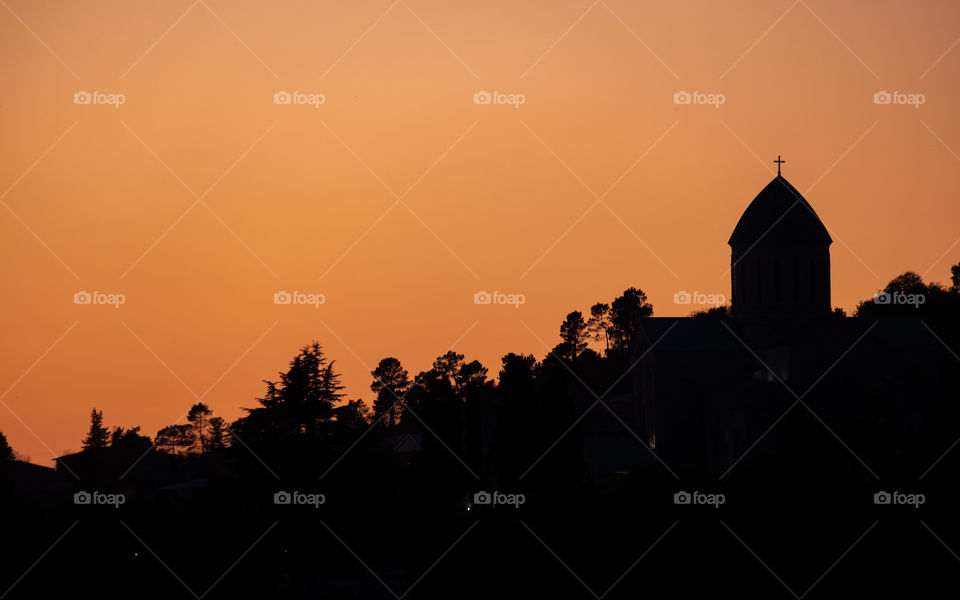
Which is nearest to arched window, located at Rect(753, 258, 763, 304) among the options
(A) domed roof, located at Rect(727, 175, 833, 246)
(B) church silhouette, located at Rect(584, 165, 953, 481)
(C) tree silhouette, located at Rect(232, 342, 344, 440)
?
(B) church silhouette, located at Rect(584, 165, 953, 481)

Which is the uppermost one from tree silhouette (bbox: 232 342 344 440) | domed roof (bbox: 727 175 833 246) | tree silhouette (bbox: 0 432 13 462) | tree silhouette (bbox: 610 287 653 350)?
tree silhouette (bbox: 610 287 653 350)

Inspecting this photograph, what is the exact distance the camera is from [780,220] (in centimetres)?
6500

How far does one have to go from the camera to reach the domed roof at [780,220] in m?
64.8

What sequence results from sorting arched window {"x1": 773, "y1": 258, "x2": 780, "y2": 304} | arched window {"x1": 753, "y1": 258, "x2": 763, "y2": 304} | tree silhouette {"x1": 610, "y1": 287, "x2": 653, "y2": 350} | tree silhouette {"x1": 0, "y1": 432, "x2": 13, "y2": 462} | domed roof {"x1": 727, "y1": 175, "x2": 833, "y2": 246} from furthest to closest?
1. tree silhouette {"x1": 610, "y1": 287, "x2": 653, "y2": 350}
2. tree silhouette {"x1": 0, "y1": 432, "x2": 13, "y2": 462}
3. arched window {"x1": 753, "y1": 258, "x2": 763, "y2": 304}
4. arched window {"x1": 773, "y1": 258, "x2": 780, "y2": 304}
5. domed roof {"x1": 727, "y1": 175, "x2": 833, "y2": 246}

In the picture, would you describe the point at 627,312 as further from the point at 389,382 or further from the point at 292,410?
the point at 292,410

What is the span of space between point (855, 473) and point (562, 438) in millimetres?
19233

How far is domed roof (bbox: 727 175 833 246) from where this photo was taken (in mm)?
64812

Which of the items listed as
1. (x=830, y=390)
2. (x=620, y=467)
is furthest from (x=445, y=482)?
(x=830, y=390)

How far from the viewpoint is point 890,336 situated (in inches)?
2648

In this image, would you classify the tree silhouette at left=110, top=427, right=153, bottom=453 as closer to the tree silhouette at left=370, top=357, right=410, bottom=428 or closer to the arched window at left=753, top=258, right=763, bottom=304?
the tree silhouette at left=370, top=357, right=410, bottom=428

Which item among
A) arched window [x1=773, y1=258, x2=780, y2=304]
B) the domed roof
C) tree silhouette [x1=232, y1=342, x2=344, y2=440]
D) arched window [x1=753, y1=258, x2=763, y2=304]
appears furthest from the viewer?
arched window [x1=753, y1=258, x2=763, y2=304]

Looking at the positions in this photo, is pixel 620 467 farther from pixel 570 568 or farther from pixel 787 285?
pixel 570 568

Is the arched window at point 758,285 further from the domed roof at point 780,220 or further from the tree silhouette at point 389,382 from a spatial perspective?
the tree silhouette at point 389,382

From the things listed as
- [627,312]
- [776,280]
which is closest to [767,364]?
[776,280]
